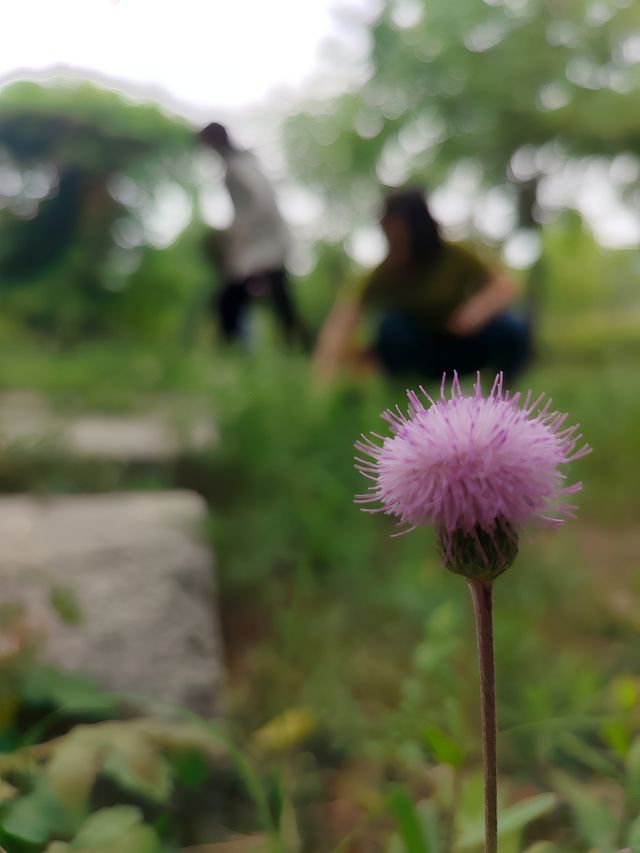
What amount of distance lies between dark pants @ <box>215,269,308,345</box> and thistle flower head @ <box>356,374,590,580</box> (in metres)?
1.88

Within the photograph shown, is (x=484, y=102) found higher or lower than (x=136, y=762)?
higher

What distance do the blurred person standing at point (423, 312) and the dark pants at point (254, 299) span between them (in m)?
0.11

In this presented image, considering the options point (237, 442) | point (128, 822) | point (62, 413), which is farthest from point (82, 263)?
point (128, 822)

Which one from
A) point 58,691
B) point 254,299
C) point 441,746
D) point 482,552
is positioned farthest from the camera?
point 254,299

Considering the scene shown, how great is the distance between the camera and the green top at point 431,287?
1924 millimetres

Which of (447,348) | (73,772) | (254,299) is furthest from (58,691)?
(254,299)

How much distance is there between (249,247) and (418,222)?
538 mm

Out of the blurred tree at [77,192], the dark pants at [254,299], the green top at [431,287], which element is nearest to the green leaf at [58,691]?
the green top at [431,287]

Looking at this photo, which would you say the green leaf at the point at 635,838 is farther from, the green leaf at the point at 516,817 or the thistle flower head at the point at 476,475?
the thistle flower head at the point at 476,475

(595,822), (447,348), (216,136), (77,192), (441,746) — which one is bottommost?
(595,822)

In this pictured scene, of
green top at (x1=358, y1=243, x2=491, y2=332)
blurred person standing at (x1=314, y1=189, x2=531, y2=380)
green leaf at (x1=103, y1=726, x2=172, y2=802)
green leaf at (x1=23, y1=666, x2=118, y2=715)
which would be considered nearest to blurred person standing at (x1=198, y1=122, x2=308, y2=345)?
blurred person standing at (x1=314, y1=189, x2=531, y2=380)

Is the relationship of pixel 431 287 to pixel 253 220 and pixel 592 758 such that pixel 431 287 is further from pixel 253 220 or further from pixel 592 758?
pixel 592 758

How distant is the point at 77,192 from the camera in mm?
4238

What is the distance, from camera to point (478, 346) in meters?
2.02
